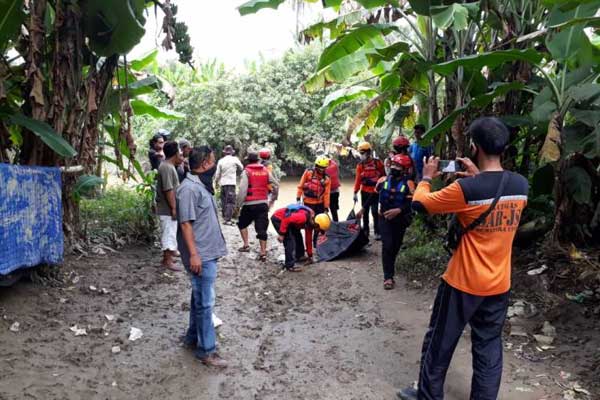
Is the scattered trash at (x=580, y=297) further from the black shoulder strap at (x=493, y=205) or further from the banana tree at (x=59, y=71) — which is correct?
the banana tree at (x=59, y=71)

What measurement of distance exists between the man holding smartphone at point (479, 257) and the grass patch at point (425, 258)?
299 cm

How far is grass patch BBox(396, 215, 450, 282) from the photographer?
251 inches

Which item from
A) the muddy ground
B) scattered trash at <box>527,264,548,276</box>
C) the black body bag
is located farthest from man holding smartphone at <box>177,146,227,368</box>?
scattered trash at <box>527,264,548,276</box>

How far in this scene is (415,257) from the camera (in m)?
6.64

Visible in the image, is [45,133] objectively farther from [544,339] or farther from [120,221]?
[544,339]

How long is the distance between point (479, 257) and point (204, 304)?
7.00 ft

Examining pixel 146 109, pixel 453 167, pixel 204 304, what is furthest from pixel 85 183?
pixel 453 167

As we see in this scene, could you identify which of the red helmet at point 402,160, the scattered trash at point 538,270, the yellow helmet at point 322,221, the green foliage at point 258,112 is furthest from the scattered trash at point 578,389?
the green foliage at point 258,112

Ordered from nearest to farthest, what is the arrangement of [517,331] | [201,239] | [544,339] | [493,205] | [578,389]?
[493,205] < [578,389] < [201,239] < [544,339] < [517,331]

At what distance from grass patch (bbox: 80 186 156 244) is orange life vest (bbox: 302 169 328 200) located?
2.50 metres

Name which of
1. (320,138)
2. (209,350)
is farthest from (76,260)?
(320,138)

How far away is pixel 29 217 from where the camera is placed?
178 inches

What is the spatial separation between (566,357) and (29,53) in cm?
537

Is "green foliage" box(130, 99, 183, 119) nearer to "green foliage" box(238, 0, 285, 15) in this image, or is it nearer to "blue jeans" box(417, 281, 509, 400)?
"green foliage" box(238, 0, 285, 15)
